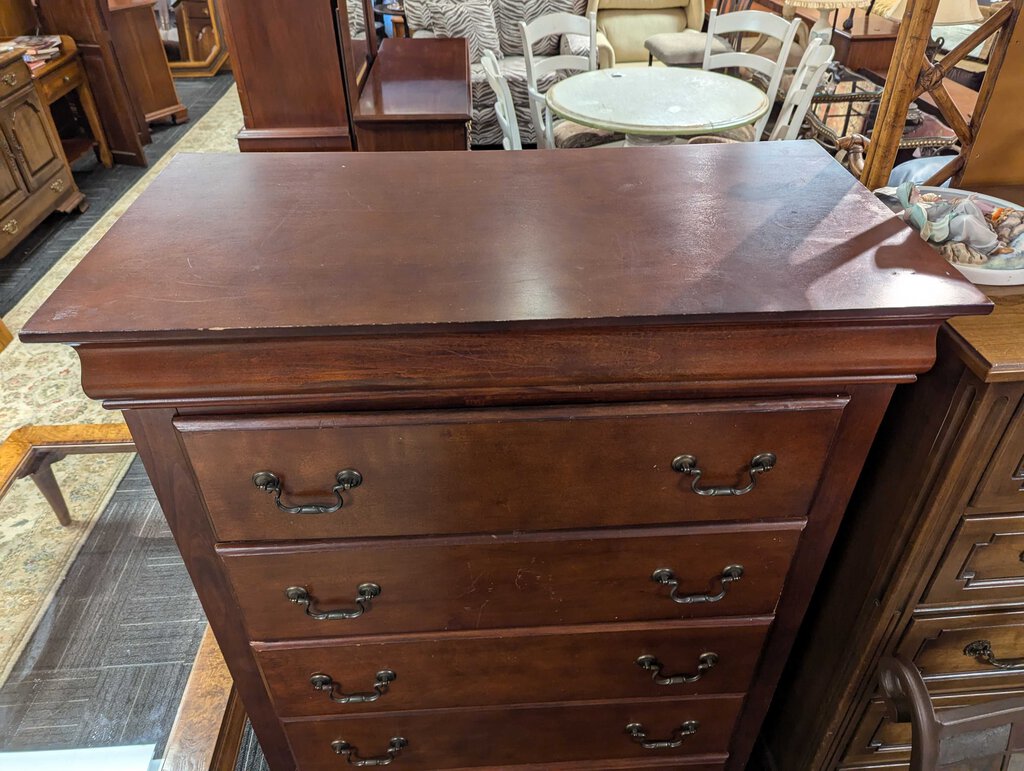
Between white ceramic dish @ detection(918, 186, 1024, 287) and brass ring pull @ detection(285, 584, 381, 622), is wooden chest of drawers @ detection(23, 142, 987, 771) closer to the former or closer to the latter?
brass ring pull @ detection(285, 584, 381, 622)

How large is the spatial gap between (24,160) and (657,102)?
115 inches

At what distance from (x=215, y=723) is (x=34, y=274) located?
2.64m

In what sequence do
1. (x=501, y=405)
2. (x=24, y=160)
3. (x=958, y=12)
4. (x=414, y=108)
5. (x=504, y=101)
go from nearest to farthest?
(x=501, y=405) → (x=958, y=12) → (x=414, y=108) → (x=504, y=101) → (x=24, y=160)

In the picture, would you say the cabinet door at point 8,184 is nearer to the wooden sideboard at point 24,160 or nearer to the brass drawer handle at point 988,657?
the wooden sideboard at point 24,160

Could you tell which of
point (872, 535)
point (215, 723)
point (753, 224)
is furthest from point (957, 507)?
point (215, 723)

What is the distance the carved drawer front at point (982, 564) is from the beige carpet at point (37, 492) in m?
1.16

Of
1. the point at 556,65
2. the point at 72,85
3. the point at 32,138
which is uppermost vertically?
the point at 556,65

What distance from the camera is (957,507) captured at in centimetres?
90

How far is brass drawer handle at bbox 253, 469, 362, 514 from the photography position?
82cm

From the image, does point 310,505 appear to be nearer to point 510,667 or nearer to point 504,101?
point 510,667

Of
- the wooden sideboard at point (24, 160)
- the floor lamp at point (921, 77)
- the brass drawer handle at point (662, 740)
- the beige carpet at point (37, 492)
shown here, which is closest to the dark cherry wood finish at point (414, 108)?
the beige carpet at point (37, 492)

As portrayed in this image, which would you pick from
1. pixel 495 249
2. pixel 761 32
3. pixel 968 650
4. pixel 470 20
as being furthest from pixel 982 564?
pixel 470 20

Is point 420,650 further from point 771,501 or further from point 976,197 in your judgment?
point 976,197

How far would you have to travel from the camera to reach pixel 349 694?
1077mm
